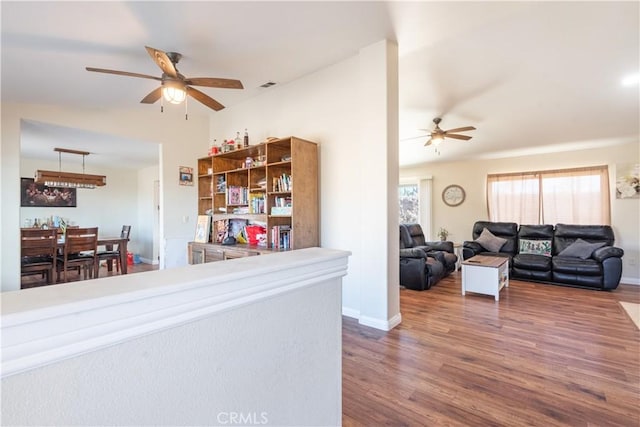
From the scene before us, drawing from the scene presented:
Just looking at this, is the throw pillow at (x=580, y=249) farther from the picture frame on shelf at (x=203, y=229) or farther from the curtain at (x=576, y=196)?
the picture frame on shelf at (x=203, y=229)

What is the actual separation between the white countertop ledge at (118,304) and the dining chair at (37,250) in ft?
16.1

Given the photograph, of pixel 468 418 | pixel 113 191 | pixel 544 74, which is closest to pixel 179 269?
pixel 468 418

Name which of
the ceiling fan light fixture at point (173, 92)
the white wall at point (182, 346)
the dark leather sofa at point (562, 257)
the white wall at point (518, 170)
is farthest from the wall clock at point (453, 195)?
the white wall at point (182, 346)

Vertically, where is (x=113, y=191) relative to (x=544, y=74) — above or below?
below

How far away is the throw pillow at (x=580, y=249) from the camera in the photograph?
466 centimetres

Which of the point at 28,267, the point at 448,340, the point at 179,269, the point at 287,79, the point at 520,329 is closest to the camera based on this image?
the point at 179,269

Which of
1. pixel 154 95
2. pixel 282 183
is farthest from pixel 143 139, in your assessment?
pixel 282 183

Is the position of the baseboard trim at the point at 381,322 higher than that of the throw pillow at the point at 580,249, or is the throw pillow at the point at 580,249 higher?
the throw pillow at the point at 580,249

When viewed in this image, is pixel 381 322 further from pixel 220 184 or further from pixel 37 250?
pixel 37 250

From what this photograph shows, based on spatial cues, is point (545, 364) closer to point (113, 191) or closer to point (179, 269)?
point (179, 269)

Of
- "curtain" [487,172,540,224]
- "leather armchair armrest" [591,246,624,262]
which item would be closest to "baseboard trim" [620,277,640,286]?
"leather armchair armrest" [591,246,624,262]

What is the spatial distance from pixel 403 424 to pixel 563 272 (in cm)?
439

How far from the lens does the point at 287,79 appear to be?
3678 millimetres

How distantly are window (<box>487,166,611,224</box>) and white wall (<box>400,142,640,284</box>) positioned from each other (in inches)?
4.8
